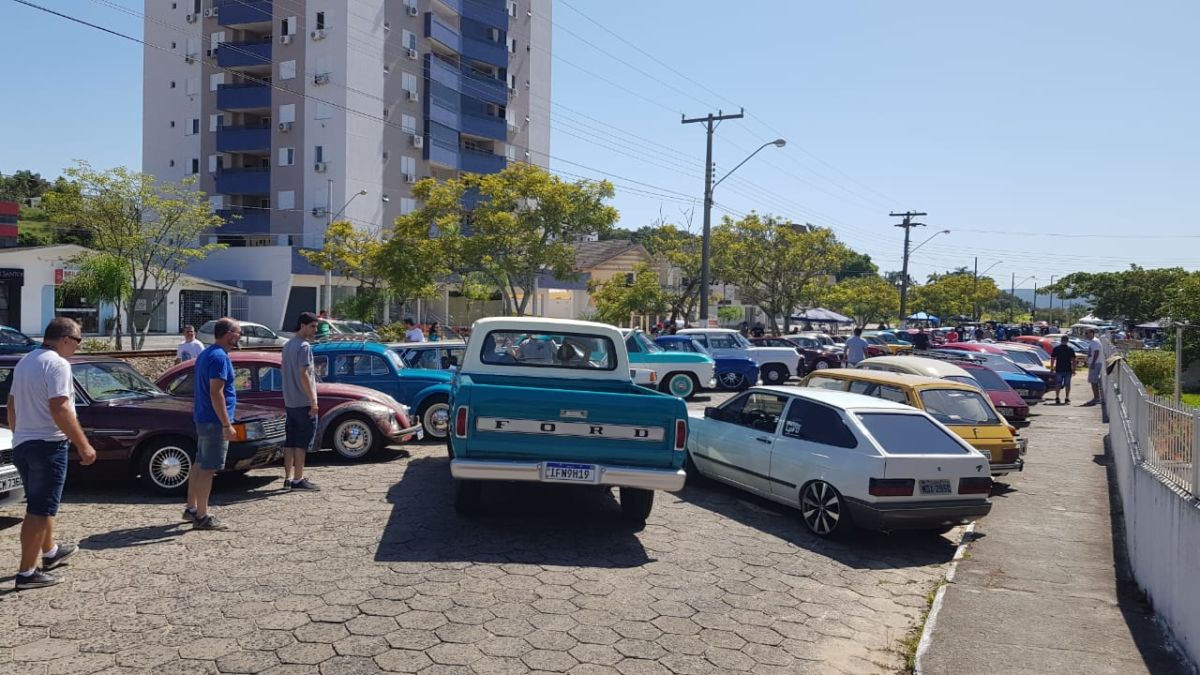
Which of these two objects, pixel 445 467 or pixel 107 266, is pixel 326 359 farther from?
pixel 107 266

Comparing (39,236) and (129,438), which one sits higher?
(39,236)

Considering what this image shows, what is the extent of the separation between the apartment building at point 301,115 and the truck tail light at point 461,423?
1678 inches

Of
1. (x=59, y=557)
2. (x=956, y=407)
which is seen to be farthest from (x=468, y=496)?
(x=956, y=407)

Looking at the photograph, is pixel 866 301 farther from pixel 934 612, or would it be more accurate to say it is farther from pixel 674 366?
pixel 934 612

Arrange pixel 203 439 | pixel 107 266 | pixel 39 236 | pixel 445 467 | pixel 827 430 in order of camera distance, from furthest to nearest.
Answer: pixel 39 236 → pixel 107 266 → pixel 445 467 → pixel 827 430 → pixel 203 439

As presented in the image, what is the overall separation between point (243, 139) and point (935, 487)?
165 feet

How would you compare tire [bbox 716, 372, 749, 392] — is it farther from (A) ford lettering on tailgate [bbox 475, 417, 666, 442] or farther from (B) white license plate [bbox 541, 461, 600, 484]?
(B) white license plate [bbox 541, 461, 600, 484]

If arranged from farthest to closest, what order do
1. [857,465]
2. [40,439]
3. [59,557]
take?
1. [857,465]
2. [59,557]
3. [40,439]

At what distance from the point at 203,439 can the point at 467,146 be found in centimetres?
5272

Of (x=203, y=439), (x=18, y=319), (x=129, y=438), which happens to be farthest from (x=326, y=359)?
(x=18, y=319)

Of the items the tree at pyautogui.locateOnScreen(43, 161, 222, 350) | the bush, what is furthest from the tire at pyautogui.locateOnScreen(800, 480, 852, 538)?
the tree at pyautogui.locateOnScreen(43, 161, 222, 350)

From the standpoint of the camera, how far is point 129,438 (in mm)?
9133

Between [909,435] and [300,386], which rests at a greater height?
[300,386]

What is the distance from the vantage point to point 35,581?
632 cm
